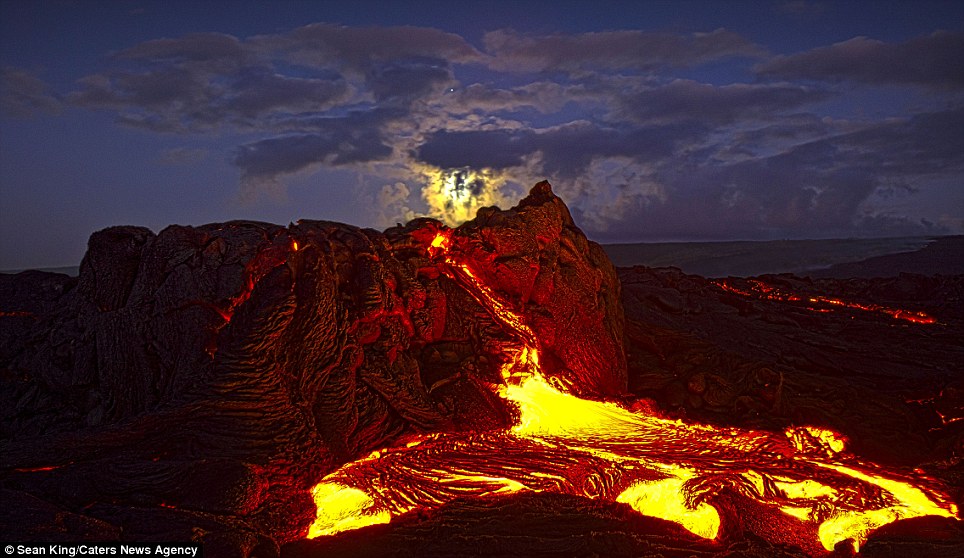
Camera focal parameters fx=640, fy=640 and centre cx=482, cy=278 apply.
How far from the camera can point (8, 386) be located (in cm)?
555

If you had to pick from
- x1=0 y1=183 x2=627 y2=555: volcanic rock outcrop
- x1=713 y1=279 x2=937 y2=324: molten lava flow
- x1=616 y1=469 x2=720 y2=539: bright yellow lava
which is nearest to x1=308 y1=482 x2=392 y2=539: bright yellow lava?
x1=0 y1=183 x2=627 y2=555: volcanic rock outcrop

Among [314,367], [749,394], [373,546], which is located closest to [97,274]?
[314,367]

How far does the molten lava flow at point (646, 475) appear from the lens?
14.4ft

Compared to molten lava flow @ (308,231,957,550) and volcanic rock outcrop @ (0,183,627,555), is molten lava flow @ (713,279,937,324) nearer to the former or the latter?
volcanic rock outcrop @ (0,183,627,555)

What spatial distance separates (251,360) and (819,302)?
7.56m

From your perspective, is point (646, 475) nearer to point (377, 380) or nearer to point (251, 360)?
point (377, 380)

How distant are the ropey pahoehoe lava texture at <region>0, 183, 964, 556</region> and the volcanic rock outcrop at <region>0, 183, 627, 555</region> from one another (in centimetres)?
2

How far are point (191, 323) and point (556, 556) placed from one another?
3.30 meters

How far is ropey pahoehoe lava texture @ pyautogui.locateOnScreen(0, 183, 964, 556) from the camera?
396 centimetres

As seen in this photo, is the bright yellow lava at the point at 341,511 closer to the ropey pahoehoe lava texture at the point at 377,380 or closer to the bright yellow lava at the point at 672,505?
the ropey pahoehoe lava texture at the point at 377,380

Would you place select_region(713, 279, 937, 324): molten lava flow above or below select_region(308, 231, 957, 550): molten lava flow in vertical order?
above

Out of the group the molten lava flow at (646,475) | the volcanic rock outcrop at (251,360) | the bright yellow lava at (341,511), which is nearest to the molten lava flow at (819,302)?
the volcanic rock outcrop at (251,360)

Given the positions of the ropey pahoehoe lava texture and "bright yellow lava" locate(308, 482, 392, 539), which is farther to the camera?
"bright yellow lava" locate(308, 482, 392, 539)

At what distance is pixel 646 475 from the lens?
480cm
